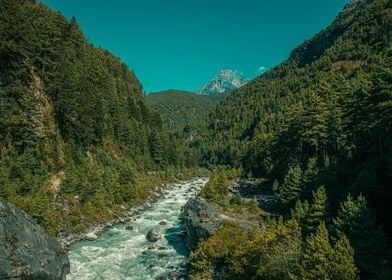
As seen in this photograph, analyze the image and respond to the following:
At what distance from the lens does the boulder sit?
51625 millimetres

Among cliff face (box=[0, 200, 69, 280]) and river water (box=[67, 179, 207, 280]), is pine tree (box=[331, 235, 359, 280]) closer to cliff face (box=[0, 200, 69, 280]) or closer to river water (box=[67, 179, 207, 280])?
river water (box=[67, 179, 207, 280])

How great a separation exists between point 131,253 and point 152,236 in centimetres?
610

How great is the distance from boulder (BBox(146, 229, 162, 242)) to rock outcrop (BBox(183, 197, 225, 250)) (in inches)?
182

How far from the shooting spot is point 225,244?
35531 millimetres

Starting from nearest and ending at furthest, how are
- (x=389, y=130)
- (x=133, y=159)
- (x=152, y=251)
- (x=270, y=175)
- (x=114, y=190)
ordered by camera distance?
(x=389, y=130) → (x=152, y=251) → (x=114, y=190) → (x=270, y=175) → (x=133, y=159)

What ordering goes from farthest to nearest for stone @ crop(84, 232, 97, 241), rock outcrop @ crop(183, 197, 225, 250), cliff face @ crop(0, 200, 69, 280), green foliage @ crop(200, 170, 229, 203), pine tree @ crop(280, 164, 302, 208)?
green foliage @ crop(200, 170, 229, 203) < pine tree @ crop(280, 164, 302, 208) < stone @ crop(84, 232, 97, 241) < rock outcrop @ crop(183, 197, 225, 250) < cliff face @ crop(0, 200, 69, 280)

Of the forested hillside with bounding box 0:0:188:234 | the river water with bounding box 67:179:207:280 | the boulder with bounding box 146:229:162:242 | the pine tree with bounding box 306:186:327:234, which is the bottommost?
the river water with bounding box 67:179:207:280

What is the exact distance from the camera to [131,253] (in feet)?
152

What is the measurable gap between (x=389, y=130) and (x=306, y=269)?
Result: 27.6 meters

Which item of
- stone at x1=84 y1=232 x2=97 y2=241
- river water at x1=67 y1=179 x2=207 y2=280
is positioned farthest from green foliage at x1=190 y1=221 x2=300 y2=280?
stone at x1=84 y1=232 x2=97 y2=241

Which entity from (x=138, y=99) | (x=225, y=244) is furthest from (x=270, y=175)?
(x=138, y=99)

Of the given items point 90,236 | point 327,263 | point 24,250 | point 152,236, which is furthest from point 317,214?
point 90,236

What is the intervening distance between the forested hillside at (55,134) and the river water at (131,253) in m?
5.65

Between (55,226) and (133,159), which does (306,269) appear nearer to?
(55,226)
